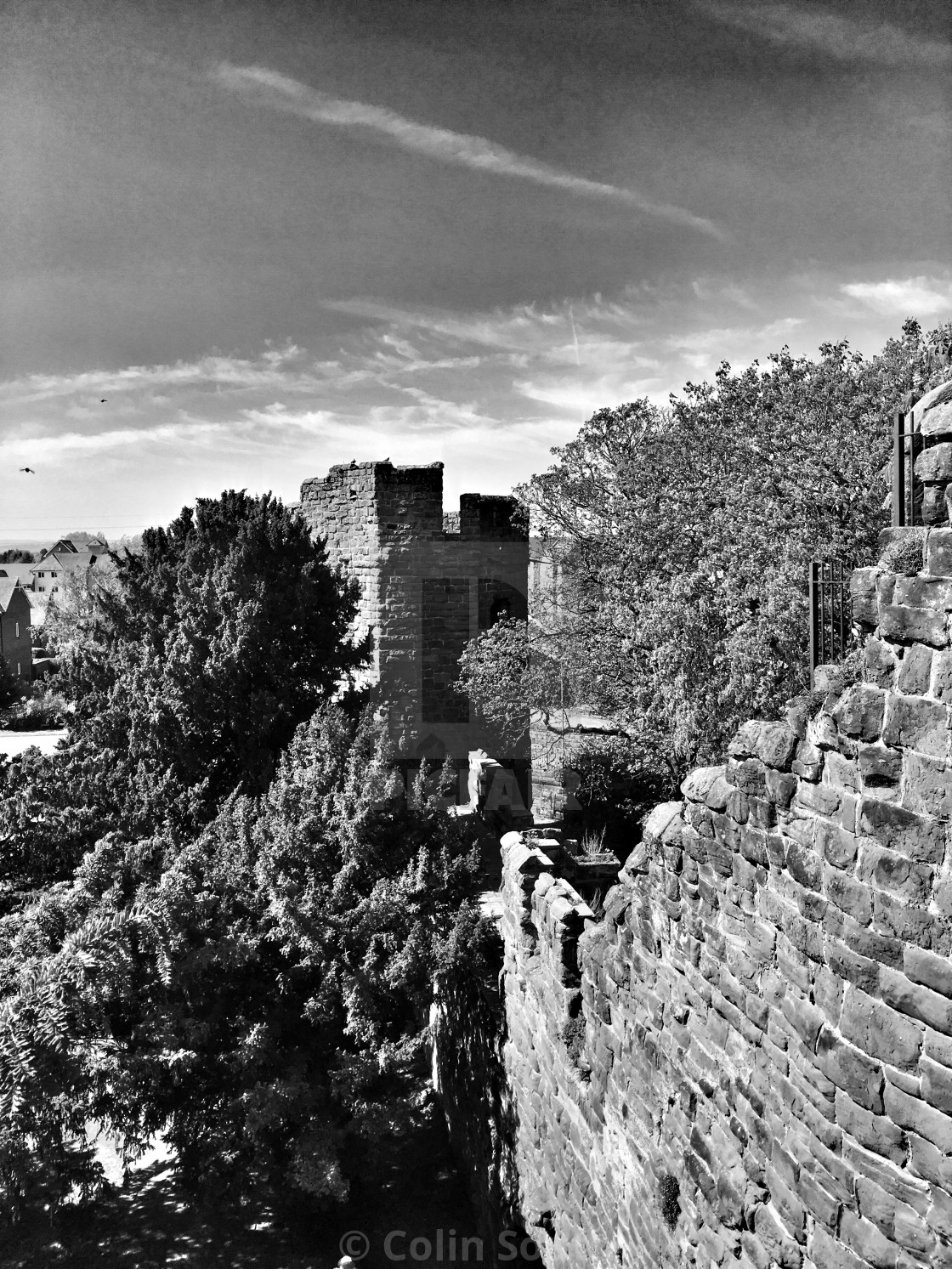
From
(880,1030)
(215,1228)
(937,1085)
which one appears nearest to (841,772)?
(880,1030)

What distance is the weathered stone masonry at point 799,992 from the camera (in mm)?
2859

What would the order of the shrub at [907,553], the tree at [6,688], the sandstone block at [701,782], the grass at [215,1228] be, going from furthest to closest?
the tree at [6,688]
the grass at [215,1228]
the sandstone block at [701,782]
the shrub at [907,553]

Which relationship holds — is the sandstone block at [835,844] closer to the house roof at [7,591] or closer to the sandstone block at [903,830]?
the sandstone block at [903,830]

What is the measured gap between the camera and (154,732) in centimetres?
1149

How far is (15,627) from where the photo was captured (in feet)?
162

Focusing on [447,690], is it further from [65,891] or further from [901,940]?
[901,940]

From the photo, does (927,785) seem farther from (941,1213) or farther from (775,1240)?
(775,1240)

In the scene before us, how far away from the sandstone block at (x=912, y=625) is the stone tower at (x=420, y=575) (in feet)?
41.6

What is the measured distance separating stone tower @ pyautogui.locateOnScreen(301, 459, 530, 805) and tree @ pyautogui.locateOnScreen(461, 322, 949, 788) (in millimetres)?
661

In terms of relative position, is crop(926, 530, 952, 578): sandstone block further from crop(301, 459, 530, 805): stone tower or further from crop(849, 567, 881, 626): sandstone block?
crop(301, 459, 530, 805): stone tower

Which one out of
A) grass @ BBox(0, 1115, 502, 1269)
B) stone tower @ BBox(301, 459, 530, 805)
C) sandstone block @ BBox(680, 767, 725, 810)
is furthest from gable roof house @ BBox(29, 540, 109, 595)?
sandstone block @ BBox(680, 767, 725, 810)

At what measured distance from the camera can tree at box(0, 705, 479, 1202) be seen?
6.63 metres

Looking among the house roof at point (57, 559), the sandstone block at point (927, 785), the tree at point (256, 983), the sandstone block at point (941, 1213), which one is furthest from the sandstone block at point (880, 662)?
the house roof at point (57, 559)

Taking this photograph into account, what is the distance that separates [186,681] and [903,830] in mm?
10231
